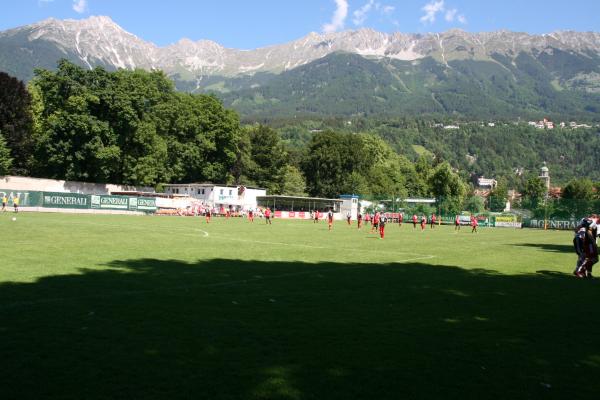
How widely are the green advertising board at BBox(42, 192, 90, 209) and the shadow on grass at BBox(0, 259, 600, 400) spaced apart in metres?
50.7

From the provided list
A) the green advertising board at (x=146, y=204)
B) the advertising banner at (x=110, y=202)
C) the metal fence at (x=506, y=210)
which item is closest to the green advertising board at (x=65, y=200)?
the advertising banner at (x=110, y=202)

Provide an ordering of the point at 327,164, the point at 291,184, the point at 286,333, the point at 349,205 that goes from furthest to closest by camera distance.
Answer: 1. the point at 327,164
2. the point at 291,184
3. the point at 349,205
4. the point at 286,333

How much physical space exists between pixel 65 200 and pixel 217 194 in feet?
77.2

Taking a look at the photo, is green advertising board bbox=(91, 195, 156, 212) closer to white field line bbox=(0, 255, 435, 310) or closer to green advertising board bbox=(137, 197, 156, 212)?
green advertising board bbox=(137, 197, 156, 212)

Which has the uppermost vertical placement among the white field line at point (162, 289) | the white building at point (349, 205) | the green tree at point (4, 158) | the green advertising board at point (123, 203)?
the green tree at point (4, 158)

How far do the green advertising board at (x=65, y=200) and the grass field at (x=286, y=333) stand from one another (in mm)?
46578

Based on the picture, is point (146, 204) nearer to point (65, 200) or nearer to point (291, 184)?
point (65, 200)

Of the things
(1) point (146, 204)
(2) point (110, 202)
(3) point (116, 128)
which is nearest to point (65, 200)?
(2) point (110, 202)

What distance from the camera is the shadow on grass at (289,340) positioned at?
19.1ft

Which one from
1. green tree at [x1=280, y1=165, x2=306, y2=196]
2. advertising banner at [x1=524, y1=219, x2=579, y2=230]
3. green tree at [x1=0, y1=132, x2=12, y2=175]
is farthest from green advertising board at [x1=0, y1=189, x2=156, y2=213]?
advertising banner at [x1=524, y1=219, x2=579, y2=230]

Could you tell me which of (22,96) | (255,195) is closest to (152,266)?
(22,96)

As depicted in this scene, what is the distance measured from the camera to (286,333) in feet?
26.5

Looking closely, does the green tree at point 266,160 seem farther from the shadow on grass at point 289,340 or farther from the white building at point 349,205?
the shadow on grass at point 289,340

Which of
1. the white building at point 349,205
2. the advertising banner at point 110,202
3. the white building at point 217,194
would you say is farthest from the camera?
the white building at point 349,205
